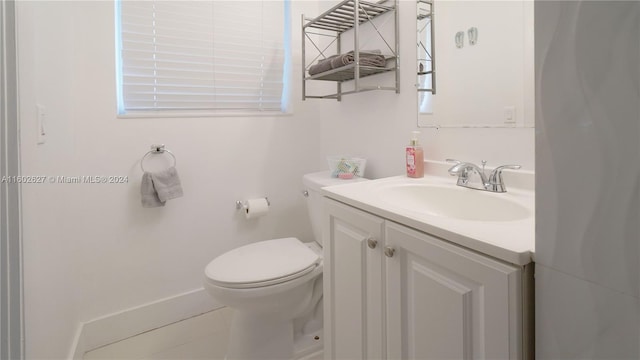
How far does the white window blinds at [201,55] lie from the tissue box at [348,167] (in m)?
0.59

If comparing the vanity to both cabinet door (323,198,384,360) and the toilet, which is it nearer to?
cabinet door (323,198,384,360)

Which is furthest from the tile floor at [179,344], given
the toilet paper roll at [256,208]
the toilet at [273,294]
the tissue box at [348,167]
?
the tissue box at [348,167]

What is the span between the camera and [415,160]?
4.34 ft

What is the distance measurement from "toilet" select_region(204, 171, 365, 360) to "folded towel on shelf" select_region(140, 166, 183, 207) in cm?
44

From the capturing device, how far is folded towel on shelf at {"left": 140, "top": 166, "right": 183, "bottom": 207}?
1632 millimetres

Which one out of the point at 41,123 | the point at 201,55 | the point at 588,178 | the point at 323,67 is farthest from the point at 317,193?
the point at 588,178

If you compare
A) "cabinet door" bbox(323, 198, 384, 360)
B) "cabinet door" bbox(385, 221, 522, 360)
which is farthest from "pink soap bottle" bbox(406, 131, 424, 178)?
"cabinet door" bbox(385, 221, 522, 360)

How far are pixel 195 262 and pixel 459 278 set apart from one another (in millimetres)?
1551

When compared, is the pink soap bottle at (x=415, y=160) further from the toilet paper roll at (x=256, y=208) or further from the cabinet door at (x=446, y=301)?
the toilet paper roll at (x=256, y=208)

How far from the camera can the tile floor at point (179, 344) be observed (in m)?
1.57

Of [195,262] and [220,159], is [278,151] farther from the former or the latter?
[195,262]

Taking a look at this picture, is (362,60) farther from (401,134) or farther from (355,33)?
(401,134)

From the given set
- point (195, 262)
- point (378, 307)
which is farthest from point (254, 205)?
point (378, 307)

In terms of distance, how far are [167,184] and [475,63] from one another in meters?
1.47
